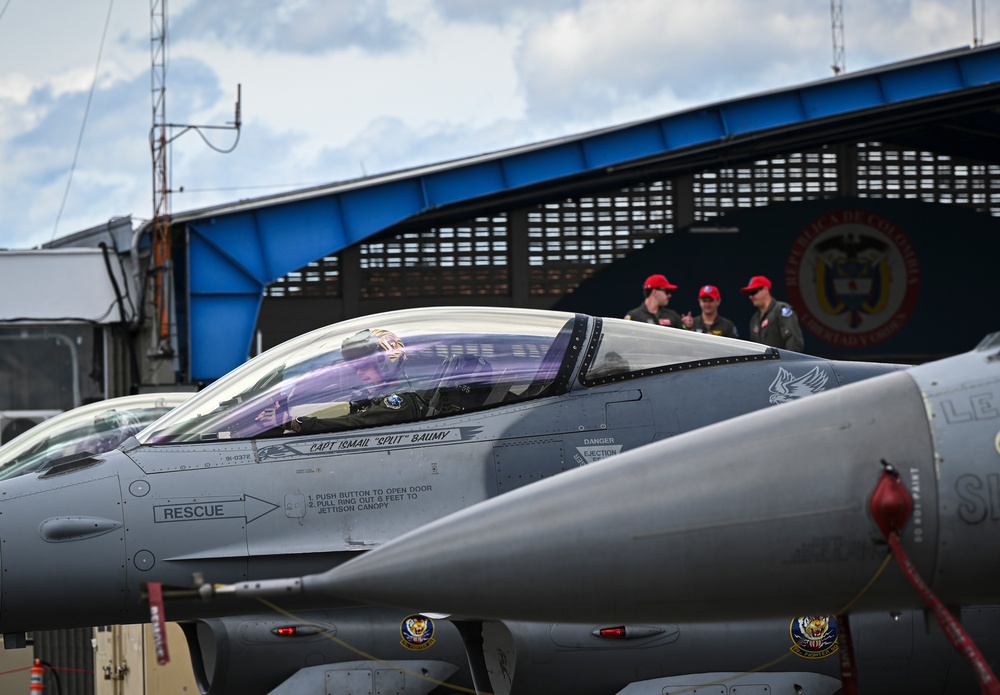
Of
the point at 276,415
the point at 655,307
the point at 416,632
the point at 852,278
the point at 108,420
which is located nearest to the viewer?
the point at 276,415

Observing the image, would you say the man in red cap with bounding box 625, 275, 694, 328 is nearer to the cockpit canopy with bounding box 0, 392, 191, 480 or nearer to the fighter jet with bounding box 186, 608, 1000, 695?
the cockpit canopy with bounding box 0, 392, 191, 480

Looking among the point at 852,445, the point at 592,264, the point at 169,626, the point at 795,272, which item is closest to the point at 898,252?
the point at 795,272

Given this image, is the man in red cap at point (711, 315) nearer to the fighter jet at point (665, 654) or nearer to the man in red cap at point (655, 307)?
the man in red cap at point (655, 307)

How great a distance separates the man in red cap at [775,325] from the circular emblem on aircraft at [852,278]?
13.1 meters

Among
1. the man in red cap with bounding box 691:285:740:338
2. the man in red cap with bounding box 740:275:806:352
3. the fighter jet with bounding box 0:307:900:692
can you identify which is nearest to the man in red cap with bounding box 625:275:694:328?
the man in red cap with bounding box 691:285:740:338

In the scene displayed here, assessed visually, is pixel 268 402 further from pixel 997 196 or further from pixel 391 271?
pixel 997 196

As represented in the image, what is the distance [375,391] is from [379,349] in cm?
27

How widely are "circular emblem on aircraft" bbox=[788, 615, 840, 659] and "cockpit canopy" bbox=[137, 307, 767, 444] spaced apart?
152cm

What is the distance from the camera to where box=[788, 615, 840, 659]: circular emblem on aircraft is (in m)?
7.00

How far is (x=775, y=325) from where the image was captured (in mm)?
11094

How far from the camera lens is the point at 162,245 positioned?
19.4 m

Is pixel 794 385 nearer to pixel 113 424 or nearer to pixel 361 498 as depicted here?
pixel 361 498

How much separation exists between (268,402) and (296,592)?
8.92 ft

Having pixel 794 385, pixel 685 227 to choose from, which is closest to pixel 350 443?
pixel 794 385
